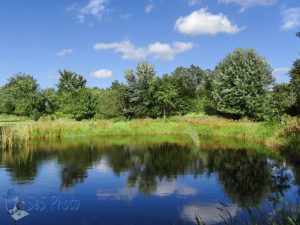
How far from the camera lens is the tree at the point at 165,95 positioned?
2282 inches

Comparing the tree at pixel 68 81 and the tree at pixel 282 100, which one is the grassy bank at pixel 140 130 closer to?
the tree at pixel 282 100

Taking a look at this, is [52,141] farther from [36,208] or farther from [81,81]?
[81,81]

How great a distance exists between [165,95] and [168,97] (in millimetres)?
819

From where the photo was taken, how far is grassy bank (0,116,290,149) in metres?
Result: 34.4

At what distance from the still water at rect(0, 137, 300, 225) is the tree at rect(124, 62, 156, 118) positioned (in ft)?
90.6

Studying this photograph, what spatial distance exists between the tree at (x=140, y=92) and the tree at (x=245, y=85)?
10863mm

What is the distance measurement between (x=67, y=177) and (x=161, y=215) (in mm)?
8572

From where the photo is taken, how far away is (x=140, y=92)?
59531 mm

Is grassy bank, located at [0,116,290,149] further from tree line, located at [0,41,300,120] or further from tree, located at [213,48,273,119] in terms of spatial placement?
tree, located at [213,48,273,119]

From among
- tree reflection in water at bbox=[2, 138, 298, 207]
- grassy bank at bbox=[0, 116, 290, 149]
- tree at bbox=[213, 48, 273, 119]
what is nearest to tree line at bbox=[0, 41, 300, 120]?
tree at bbox=[213, 48, 273, 119]

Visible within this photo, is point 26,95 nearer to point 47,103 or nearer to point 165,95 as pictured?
point 47,103

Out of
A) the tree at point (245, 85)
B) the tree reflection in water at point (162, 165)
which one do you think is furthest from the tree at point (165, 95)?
the tree reflection in water at point (162, 165)

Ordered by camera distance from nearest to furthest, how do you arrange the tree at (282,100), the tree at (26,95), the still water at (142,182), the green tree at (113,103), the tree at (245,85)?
the still water at (142,182) → the tree at (282,100) → the tree at (245,85) → the green tree at (113,103) → the tree at (26,95)

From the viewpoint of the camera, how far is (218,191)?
16875 mm
